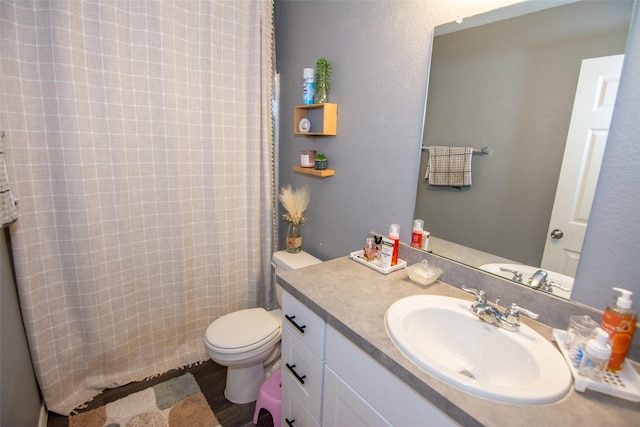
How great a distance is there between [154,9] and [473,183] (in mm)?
1703

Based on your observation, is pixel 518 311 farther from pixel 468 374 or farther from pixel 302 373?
pixel 302 373

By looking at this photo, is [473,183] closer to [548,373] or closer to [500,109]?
[500,109]

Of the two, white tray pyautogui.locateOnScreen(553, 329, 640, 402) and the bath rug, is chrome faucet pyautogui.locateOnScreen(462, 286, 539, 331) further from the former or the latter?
the bath rug

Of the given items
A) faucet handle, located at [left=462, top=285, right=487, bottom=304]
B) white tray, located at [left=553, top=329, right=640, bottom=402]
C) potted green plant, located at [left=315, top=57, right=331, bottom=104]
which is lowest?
white tray, located at [left=553, top=329, right=640, bottom=402]

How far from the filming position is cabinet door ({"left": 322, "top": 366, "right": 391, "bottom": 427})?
875 millimetres

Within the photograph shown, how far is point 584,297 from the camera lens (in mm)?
893

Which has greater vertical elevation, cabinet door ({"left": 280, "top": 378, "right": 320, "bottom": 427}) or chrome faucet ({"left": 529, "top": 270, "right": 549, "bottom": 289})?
chrome faucet ({"left": 529, "top": 270, "right": 549, "bottom": 289})

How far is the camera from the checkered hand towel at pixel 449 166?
3.87ft

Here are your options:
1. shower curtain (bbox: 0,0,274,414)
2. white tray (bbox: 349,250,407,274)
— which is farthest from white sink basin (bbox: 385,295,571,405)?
shower curtain (bbox: 0,0,274,414)

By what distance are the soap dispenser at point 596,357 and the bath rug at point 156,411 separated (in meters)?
1.56

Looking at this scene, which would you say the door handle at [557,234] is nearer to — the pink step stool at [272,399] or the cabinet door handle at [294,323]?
the cabinet door handle at [294,323]

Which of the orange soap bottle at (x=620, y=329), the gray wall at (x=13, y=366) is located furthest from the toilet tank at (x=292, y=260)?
the orange soap bottle at (x=620, y=329)

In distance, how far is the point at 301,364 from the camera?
46.0 inches

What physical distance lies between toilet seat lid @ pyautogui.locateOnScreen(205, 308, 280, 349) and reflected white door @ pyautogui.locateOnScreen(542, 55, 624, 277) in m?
1.29
